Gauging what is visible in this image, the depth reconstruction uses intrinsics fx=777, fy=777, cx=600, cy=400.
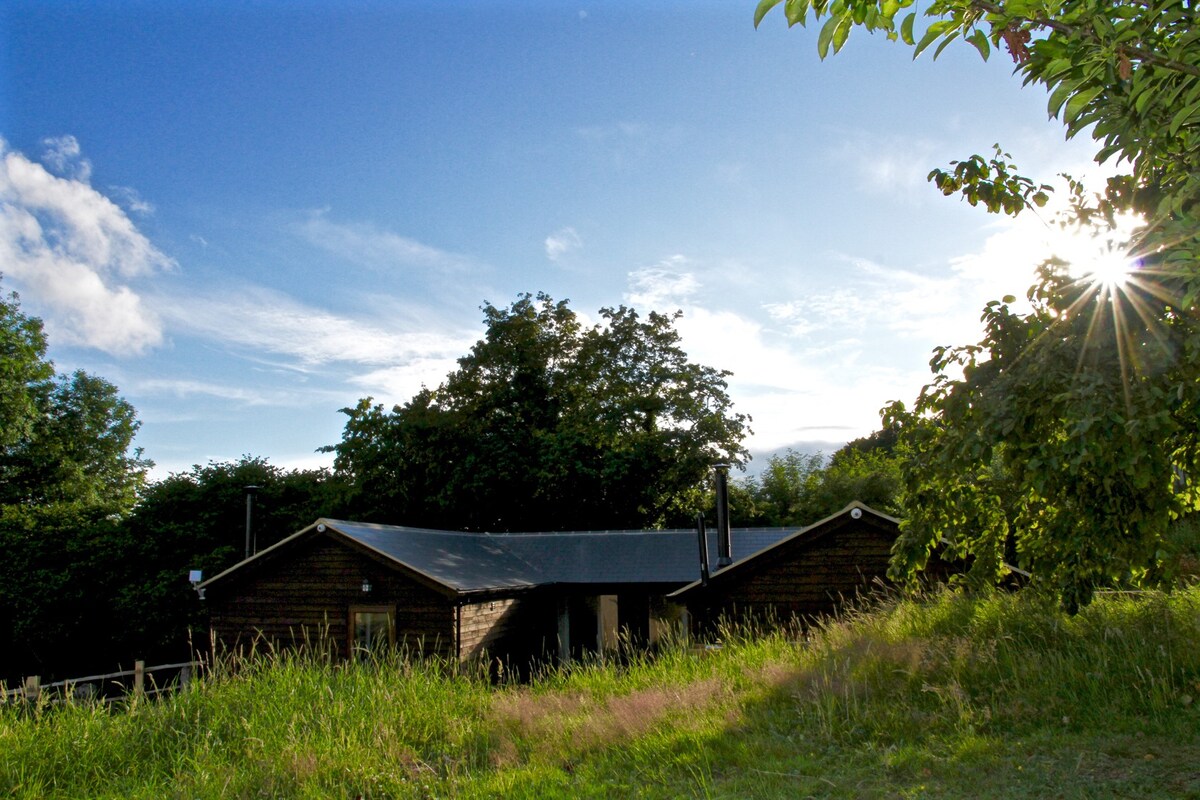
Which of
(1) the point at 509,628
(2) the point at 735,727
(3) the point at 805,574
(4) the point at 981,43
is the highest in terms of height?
(4) the point at 981,43

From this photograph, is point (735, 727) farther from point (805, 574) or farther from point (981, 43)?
point (805, 574)

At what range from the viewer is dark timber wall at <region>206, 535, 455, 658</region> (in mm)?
18969

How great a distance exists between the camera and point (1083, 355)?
17.5 feet

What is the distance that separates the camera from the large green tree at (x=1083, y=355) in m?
3.27

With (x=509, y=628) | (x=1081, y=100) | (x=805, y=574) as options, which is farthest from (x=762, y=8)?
(x=509, y=628)

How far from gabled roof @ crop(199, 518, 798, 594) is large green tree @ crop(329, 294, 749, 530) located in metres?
5.08

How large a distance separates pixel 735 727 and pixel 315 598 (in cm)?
1595

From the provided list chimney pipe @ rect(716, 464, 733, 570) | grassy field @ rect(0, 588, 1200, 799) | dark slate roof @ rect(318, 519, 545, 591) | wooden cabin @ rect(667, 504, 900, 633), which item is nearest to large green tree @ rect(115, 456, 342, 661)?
dark slate roof @ rect(318, 519, 545, 591)

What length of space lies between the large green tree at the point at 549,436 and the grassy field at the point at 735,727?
21625 millimetres

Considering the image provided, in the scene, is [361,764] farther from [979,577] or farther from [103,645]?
[103,645]

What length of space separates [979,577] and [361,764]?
18.6ft

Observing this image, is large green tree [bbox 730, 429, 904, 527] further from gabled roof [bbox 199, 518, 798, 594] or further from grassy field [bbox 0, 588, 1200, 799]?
grassy field [bbox 0, 588, 1200, 799]

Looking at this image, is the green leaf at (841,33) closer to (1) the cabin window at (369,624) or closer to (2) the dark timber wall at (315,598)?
(2) the dark timber wall at (315,598)

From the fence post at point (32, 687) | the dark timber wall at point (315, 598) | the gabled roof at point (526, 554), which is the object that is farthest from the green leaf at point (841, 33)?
the dark timber wall at point (315, 598)
